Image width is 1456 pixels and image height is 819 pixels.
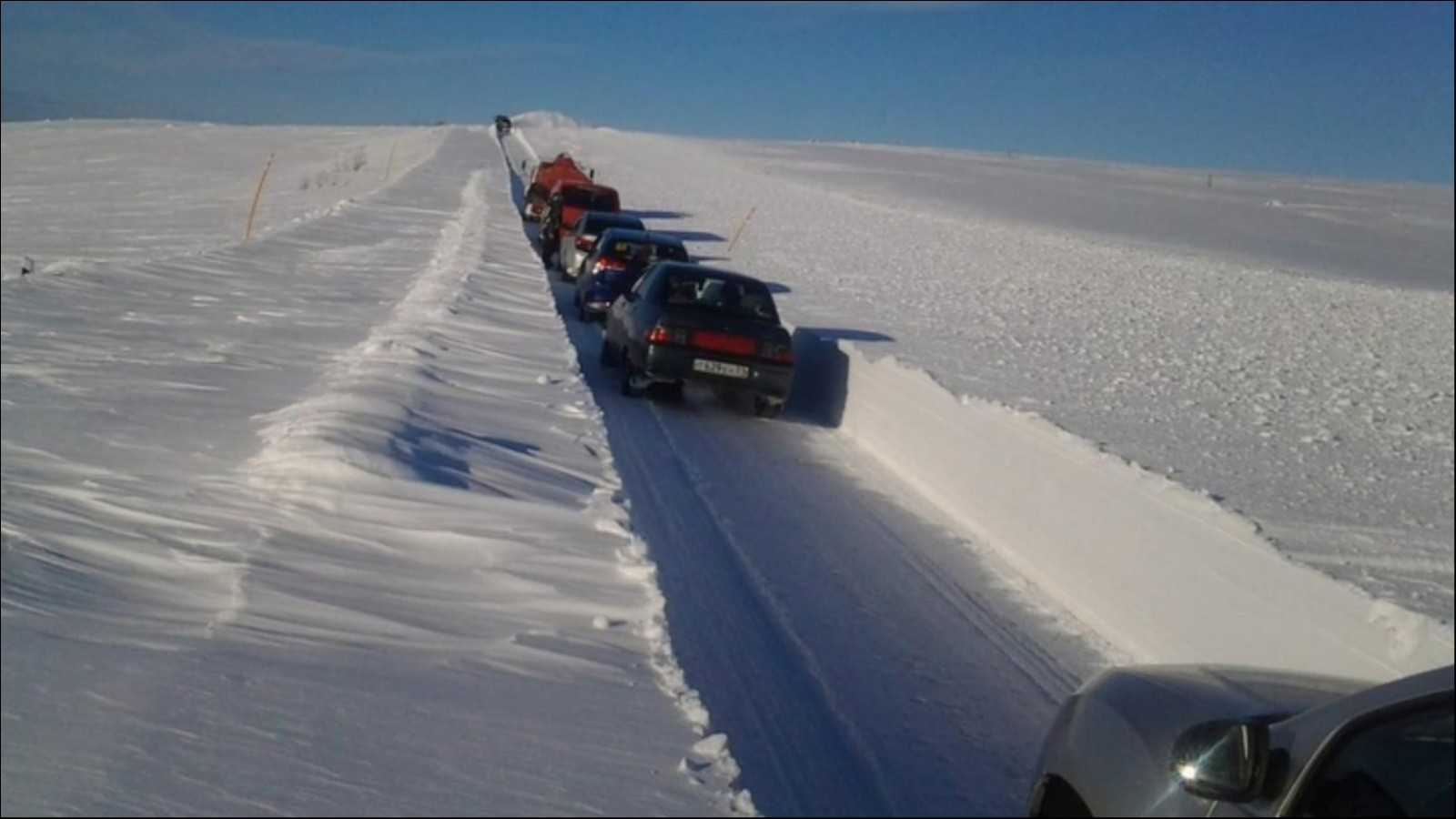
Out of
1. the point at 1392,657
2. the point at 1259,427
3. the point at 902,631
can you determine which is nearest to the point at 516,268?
the point at 1259,427

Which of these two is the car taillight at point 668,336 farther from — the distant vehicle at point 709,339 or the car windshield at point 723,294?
the car windshield at point 723,294

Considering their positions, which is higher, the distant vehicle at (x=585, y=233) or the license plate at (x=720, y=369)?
the distant vehicle at (x=585, y=233)

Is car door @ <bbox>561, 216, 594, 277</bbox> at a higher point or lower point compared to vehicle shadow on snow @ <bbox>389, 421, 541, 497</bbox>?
higher

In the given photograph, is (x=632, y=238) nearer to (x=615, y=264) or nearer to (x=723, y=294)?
(x=615, y=264)

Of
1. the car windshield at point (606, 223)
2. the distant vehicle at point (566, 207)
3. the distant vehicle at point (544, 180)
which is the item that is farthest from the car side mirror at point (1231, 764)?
the distant vehicle at point (544, 180)

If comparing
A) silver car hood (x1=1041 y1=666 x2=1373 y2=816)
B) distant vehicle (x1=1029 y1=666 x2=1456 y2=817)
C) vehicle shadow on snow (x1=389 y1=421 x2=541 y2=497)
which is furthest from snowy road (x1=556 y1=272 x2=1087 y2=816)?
distant vehicle (x1=1029 y1=666 x2=1456 y2=817)

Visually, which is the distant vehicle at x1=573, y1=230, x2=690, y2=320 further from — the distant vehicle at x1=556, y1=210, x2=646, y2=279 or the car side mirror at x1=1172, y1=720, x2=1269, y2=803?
→ the car side mirror at x1=1172, y1=720, x2=1269, y2=803

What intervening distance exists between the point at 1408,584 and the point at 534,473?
4823 millimetres

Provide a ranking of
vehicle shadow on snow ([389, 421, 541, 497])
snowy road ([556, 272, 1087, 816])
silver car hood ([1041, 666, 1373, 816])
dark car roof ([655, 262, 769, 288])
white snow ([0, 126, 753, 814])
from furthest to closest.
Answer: dark car roof ([655, 262, 769, 288]) < vehicle shadow on snow ([389, 421, 541, 497]) < snowy road ([556, 272, 1087, 816]) < white snow ([0, 126, 753, 814]) < silver car hood ([1041, 666, 1373, 816])

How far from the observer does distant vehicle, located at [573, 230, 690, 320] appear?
19219mm

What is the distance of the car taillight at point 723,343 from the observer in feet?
45.0

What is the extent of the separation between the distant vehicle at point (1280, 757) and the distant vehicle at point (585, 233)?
1973 cm

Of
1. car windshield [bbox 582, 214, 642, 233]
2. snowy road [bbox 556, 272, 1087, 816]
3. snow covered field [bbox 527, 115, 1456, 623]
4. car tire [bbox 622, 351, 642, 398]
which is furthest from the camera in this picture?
car windshield [bbox 582, 214, 642, 233]

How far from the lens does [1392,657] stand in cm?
578
